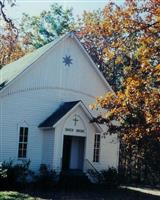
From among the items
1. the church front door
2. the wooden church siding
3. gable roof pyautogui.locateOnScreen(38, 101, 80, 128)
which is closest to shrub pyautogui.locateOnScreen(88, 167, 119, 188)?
the church front door

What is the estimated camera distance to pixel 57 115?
91.6 ft

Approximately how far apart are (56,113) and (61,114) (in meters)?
0.73

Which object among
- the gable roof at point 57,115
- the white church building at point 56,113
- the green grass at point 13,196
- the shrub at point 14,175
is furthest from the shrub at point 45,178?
the green grass at point 13,196

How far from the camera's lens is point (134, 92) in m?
20.6

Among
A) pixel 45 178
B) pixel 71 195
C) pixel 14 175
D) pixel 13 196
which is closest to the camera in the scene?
pixel 13 196

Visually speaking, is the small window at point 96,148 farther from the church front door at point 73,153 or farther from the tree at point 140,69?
the tree at point 140,69

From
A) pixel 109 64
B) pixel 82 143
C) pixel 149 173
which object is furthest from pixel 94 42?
pixel 82 143

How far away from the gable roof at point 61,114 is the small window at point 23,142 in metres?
1.01

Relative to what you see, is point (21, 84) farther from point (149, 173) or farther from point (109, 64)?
point (109, 64)

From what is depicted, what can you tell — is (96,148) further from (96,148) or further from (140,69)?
(140,69)

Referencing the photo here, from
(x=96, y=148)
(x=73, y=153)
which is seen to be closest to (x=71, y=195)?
(x=73, y=153)

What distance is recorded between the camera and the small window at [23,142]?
2756 cm

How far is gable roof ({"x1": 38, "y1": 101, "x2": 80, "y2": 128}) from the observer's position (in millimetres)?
27319

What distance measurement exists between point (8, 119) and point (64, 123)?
11.3 ft
